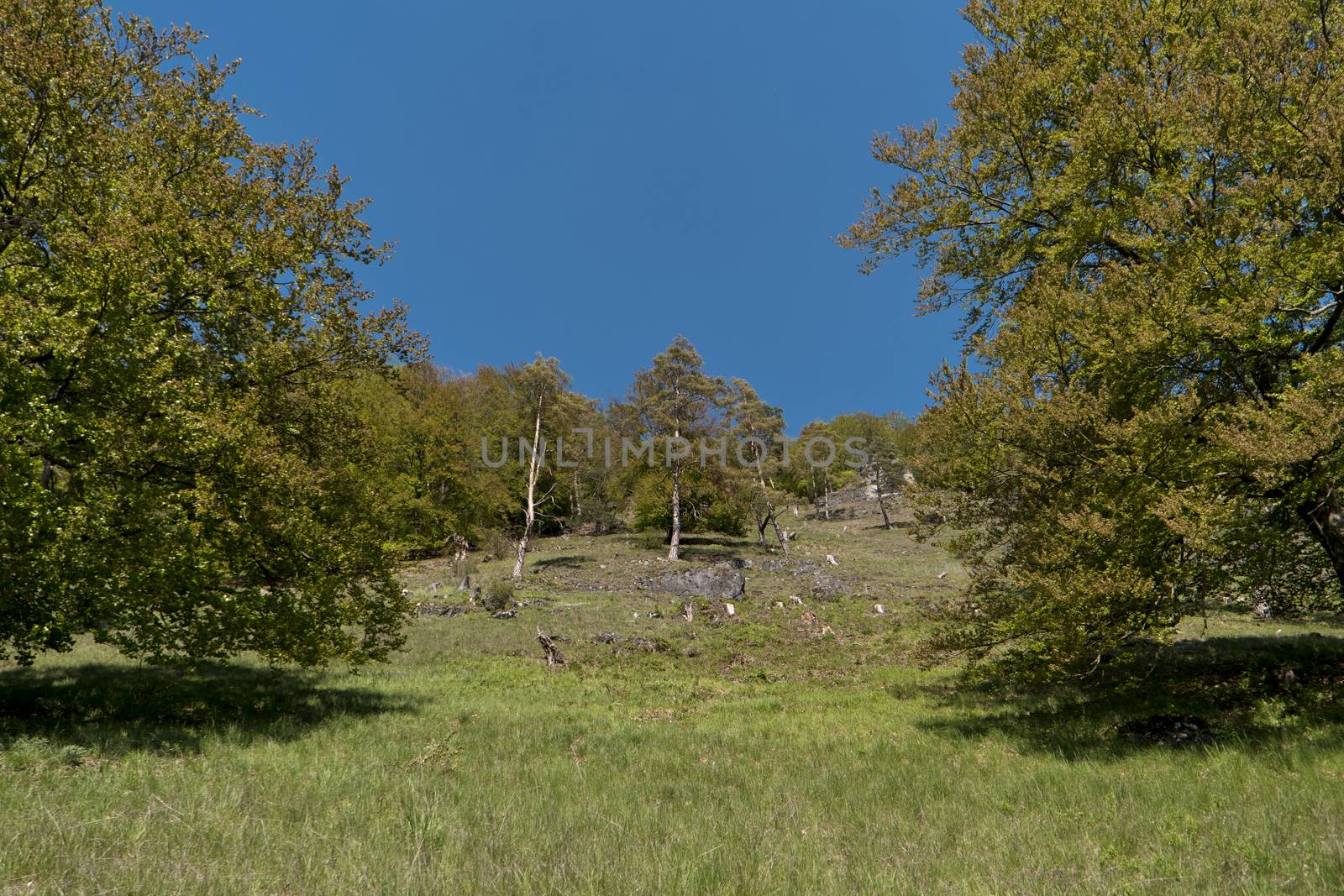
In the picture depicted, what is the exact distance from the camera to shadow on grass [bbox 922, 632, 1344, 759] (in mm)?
9016

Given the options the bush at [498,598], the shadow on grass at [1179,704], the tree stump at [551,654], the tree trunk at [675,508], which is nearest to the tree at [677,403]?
the tree trunk at [675,508]

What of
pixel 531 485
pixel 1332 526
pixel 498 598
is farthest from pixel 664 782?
pixel 531 485

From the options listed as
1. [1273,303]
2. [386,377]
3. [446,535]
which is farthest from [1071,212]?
[446,535]

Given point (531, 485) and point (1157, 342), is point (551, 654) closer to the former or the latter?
point (1157, 342)

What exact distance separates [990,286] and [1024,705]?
1009 centimetres

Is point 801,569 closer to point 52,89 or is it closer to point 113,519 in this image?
point 113,519

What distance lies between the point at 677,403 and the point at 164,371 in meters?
35.4

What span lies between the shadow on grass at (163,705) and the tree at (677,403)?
98.2 feet

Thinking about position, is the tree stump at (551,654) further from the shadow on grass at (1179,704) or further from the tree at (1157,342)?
the tree at (1157,342)

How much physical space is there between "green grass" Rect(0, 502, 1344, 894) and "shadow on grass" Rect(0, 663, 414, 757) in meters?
0.08

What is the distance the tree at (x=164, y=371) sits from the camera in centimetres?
798

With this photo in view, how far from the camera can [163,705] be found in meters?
10.9

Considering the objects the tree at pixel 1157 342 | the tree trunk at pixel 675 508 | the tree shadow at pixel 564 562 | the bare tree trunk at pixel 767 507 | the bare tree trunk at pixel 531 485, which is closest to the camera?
the tree at pixel 1157 342

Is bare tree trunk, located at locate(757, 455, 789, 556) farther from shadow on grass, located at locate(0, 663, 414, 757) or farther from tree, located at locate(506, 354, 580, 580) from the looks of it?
shadow on grass, located at locate(0, 663, 414, 757)
